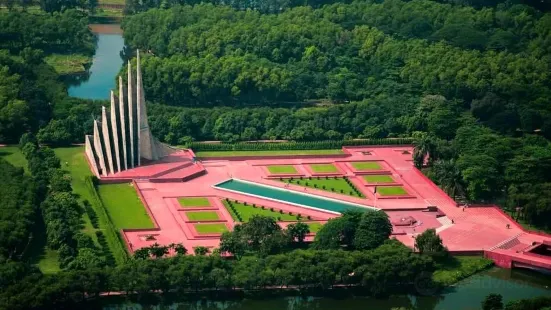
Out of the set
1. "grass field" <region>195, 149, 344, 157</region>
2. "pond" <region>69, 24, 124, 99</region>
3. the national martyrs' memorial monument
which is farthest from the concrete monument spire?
"pond" <region>69, 24, 124, 99</region>

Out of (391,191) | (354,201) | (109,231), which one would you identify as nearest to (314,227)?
(354,201)

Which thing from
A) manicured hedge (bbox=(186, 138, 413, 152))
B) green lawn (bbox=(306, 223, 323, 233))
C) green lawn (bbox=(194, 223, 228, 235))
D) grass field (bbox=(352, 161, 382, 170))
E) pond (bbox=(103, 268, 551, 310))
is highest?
manicured hedge (bbox=(186, 138, 413, 152))

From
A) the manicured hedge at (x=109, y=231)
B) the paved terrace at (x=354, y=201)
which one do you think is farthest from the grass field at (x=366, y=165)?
the manicured hedge at (x=109, y=231)

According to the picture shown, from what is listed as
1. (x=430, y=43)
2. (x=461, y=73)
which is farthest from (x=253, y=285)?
(x=430, y=43)

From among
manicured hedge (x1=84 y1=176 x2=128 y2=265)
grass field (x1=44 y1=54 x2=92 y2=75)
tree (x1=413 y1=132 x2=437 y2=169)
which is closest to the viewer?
manicured hedge (x1=84 y1=176 x2=128 y2=265)

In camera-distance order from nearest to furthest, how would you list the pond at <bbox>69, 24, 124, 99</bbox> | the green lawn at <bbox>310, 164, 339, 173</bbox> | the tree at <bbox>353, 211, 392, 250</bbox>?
the tree at <bbox>353, 211, 392, 250</bbox>
the green lawn at <bbox>310, 164, 339, 173</bbox>
the pond at <bbox>69, 24, 124, 99</bbox>

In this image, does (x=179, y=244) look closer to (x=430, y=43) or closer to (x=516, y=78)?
(x=516, y=78)

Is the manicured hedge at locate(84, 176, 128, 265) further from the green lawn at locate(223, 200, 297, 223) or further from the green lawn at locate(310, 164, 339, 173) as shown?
the green lawn at locate(310, 164, 339, 173)
